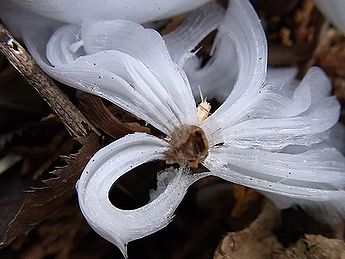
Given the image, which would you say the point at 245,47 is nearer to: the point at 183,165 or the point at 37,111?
the point at 183,165

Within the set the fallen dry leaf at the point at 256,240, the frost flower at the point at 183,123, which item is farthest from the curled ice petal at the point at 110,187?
the fallen dry leaf at the point at 256,240

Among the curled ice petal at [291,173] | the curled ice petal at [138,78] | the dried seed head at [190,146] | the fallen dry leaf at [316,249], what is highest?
the curled ice petal at [138,78]

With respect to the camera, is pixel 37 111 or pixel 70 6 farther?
pixel 37 111

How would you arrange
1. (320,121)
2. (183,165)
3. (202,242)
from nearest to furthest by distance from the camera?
(183,165)
(320,121)
(202,242)

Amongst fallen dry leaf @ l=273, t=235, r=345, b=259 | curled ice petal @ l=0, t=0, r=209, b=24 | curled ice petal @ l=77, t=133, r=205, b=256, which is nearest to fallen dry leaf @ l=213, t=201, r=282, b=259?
fallen dry leaf @ l=273, t=235, r=345, b=259

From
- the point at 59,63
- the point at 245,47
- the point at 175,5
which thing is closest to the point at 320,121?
the point at 245,47

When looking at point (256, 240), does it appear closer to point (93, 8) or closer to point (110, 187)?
point (110, 187)

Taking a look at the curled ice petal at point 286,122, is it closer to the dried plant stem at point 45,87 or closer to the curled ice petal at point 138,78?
the curled ice petal at point 138,78
